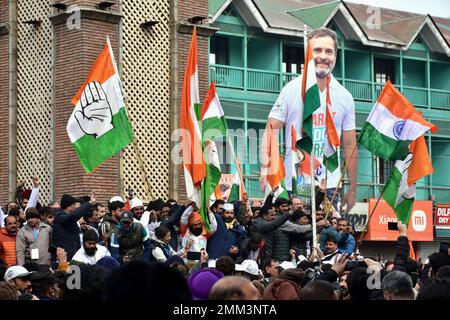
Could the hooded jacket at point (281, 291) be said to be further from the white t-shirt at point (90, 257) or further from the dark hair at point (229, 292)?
the white t-shirt at point (90, 257)

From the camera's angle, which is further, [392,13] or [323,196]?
[392,13]

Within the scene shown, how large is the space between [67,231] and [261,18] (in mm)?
19329

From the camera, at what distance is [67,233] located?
14.9m

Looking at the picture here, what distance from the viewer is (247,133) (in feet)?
105

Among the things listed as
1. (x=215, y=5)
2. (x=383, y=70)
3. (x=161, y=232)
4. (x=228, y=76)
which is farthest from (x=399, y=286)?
(x=383, y=70)

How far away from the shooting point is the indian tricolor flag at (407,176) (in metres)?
19.1

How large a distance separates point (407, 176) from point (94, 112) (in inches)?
205

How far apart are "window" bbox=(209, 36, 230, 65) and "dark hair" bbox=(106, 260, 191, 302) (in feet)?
92.6

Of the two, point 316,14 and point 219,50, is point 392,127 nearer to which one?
point 219,50

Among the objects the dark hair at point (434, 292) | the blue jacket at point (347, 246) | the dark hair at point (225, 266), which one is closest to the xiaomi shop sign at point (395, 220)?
the blue jacket at point (347, 246)

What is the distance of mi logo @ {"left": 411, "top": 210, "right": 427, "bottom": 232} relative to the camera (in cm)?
3631

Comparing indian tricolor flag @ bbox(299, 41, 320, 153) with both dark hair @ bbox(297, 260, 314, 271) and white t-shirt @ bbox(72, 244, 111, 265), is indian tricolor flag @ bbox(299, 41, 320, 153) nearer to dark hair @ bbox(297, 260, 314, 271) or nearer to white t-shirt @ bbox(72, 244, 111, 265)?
dark hair @ bbox(297, 260, 314, 271)
